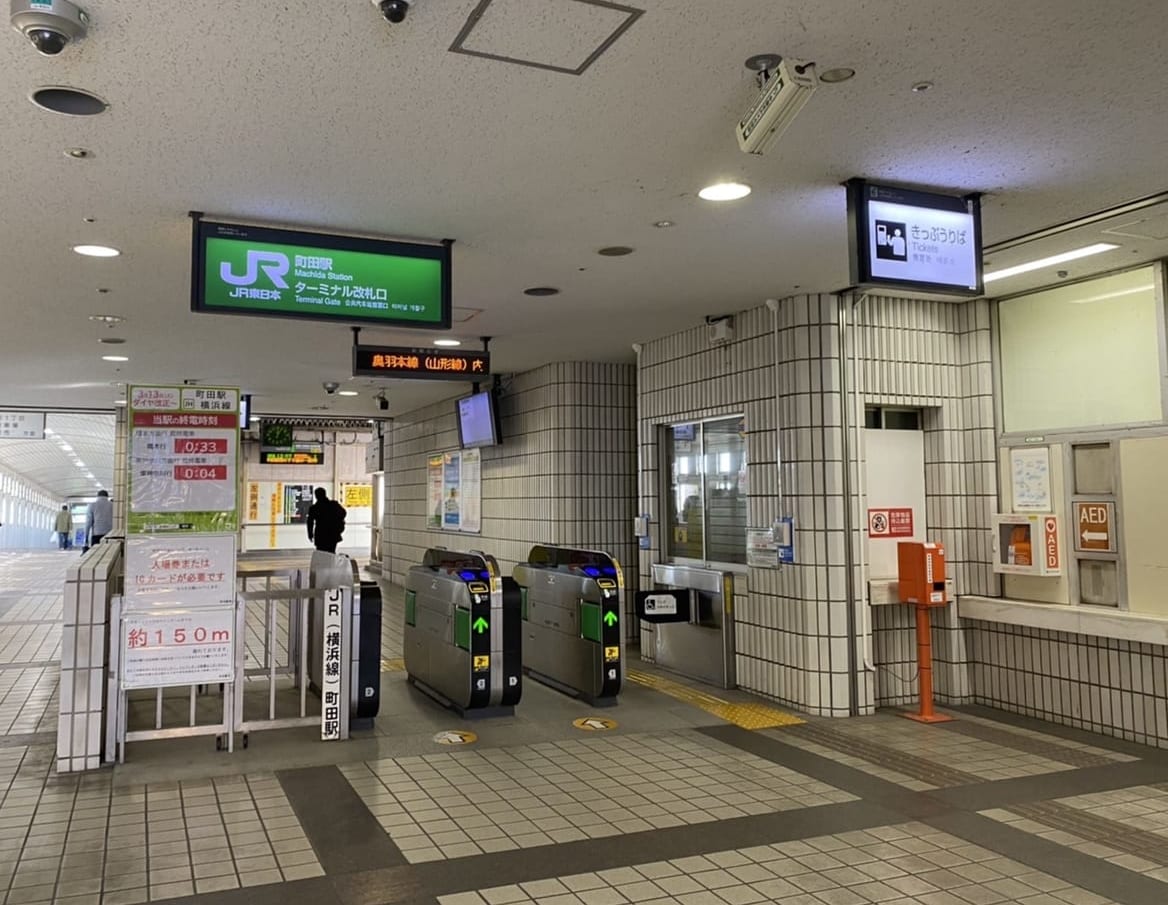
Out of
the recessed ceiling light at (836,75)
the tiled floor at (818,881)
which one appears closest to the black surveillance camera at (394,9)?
the recessed ceiling light at (836,75)

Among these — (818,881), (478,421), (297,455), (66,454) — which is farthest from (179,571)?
(66,454)

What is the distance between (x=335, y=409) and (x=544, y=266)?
10.1 metres

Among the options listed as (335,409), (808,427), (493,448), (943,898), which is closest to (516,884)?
Answer: (943,898)

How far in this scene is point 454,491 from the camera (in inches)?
494

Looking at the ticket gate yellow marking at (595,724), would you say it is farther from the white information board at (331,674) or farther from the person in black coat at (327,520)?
the person in black coat at (327,520)

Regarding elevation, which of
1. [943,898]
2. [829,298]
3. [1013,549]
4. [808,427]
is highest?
[829,298]

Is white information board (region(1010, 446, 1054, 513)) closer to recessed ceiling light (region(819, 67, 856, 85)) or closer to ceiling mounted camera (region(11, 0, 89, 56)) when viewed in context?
recessed ceiling light (region(819, 67, 856, 85))

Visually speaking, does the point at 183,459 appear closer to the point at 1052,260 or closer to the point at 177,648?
the point at 177,648

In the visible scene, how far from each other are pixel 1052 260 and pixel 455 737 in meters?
4.96

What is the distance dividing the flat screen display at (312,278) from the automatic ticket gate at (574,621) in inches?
109

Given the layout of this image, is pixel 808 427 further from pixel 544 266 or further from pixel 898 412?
pixel 544 266

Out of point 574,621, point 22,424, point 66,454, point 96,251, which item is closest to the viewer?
point 96,251

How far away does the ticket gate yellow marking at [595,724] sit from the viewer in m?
6.05

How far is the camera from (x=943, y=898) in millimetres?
3414
